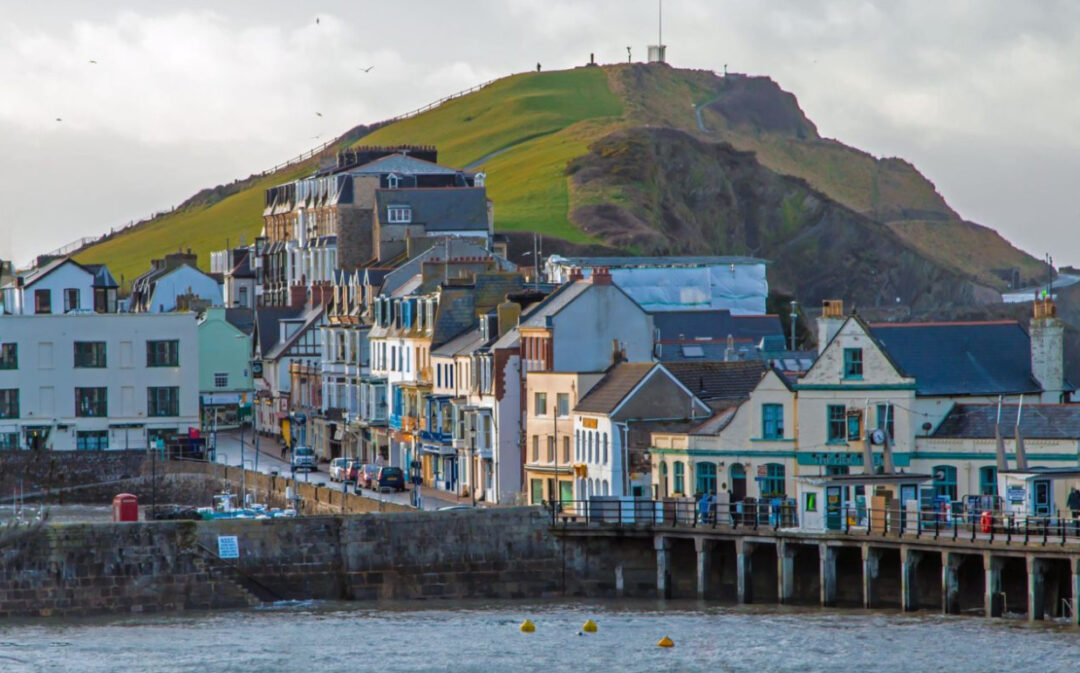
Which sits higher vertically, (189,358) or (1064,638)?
(189,358)

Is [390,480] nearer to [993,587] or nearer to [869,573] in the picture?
[869,573]

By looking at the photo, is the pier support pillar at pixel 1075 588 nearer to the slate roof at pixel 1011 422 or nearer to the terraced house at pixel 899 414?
the terraced house at pixel 899 414

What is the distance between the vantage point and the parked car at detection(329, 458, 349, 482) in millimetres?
102806

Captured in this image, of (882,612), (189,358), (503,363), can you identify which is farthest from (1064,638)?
(189,358)

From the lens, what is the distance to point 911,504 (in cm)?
7062

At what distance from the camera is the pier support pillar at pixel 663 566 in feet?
241

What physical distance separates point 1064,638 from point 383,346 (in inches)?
2138

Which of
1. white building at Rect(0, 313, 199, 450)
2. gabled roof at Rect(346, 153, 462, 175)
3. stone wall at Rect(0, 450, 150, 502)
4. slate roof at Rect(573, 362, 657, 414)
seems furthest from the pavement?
gabled roof at Rect(346, 153, 462, 175)

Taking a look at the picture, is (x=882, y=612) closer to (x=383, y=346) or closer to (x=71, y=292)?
(x=383, y=346)

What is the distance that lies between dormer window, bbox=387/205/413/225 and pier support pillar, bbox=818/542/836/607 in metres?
85.2

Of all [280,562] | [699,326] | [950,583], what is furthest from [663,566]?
[699,326]

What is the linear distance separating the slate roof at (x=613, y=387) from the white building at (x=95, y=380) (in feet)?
113

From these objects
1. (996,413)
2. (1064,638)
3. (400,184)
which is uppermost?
(400,184)

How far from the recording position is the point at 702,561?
7250cm
